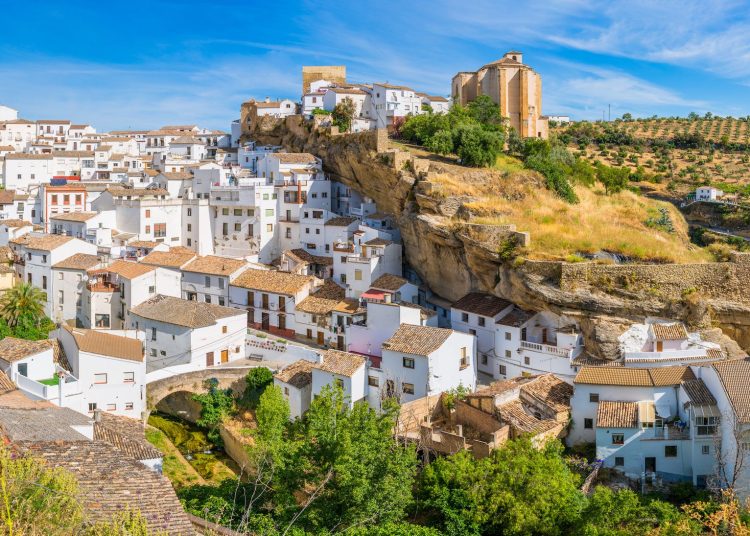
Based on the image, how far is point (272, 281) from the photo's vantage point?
32875 mm

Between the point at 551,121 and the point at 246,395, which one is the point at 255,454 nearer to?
the point at 246,395

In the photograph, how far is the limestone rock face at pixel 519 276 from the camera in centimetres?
2484

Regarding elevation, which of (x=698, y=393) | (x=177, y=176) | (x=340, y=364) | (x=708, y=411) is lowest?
(x=708, y=411)

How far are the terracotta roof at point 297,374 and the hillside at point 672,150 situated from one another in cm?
3559

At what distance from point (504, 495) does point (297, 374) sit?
35.9ft

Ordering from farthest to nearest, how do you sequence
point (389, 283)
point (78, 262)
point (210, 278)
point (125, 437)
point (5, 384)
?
point (78, 262) → point (210, 278) → point (389, 283) → point (5, 384) → point (125, 437)

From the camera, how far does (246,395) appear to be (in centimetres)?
2750

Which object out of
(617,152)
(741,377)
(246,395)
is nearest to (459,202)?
(246,395)

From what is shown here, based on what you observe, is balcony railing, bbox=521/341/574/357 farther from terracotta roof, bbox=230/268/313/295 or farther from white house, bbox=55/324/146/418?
white house, bbox=55/324/146/418

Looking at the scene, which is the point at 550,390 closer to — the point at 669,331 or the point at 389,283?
the point at 669,331

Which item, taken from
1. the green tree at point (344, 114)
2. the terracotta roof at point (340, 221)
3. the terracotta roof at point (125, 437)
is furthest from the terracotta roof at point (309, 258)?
the terracotta roof at point (125, 437)

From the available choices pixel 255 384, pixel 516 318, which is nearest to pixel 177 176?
pixel 255 384

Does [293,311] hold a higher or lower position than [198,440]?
higher

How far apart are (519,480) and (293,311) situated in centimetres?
1601
